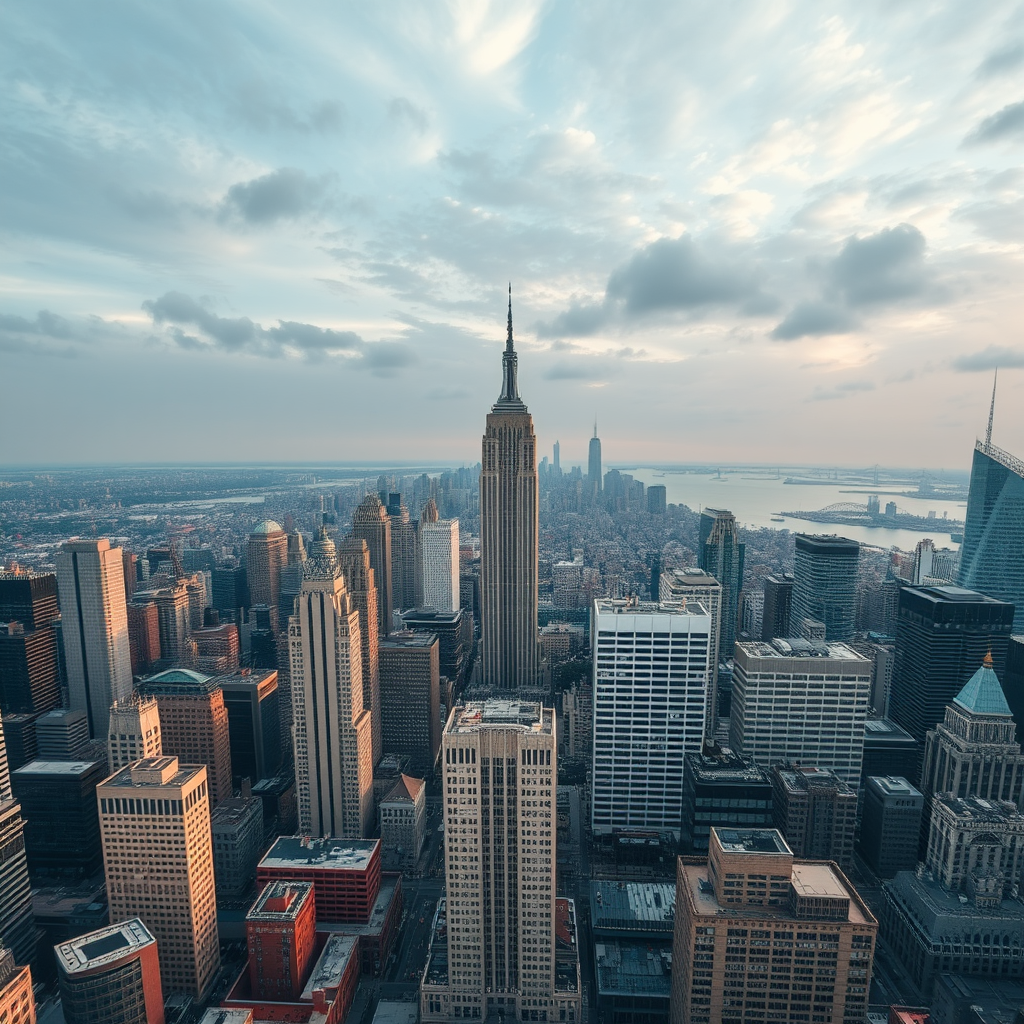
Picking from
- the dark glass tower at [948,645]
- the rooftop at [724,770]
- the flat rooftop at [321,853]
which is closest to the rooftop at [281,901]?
the flat rooftop at [321,853]

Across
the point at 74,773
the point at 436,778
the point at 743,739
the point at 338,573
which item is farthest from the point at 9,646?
the point at 743,739

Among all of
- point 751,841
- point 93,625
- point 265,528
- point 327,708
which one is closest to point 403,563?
point 265,528

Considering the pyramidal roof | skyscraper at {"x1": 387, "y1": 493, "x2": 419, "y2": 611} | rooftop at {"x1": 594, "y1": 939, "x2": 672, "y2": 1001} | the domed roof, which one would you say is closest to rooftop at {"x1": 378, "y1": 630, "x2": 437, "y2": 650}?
rooftop at {"x1": 594, "y1": 939, "x2": 672, "y2": 1001}

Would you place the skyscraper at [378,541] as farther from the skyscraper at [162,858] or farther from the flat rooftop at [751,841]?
the flat rooftop at [751,841]

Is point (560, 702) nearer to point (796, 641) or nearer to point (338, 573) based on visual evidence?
point (796, 641)

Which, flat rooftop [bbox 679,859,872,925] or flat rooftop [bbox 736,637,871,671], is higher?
flat rooftop [bbox 736,637,871,671]

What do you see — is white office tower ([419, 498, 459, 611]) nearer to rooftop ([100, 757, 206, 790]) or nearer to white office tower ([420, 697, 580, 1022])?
rooftop ([100, 757, 206, 790])

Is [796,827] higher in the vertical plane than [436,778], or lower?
higher
